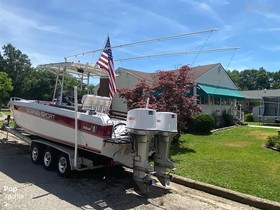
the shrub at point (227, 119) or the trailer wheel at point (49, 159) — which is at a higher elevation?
the shrub at point (227, 119)

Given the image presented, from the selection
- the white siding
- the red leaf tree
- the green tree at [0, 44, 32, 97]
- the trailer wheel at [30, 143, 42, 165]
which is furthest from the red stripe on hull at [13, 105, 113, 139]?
the green tree at [0, 44, 32, 97]

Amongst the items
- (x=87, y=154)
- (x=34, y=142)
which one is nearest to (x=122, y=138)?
(x=87, y=154)

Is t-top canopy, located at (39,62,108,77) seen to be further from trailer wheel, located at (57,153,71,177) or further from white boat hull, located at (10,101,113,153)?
trailer wheel, located at (57,153,71,177)

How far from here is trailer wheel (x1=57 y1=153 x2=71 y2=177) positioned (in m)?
7.57

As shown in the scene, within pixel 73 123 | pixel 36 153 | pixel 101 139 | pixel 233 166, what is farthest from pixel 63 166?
pixel 233 166

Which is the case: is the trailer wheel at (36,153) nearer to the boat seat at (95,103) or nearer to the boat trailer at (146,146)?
the boat trailer at (146,146)

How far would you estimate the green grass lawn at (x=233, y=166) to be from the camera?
720cm

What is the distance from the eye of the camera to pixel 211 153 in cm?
1120

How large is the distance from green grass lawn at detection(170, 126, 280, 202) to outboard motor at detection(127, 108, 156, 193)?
1.88 metres

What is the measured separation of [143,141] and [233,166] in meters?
3.88

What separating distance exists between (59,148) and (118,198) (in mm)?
2402

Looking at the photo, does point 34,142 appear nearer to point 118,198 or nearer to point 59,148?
point 59,148

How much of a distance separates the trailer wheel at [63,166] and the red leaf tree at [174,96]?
15.3 feet

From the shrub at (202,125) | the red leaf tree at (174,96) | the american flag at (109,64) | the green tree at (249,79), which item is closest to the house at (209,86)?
the shrub at (202,125)
